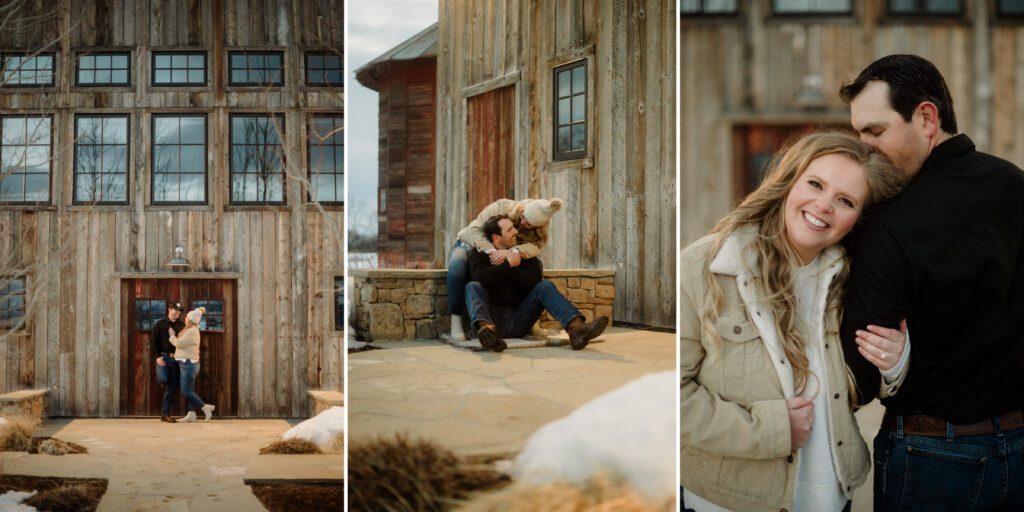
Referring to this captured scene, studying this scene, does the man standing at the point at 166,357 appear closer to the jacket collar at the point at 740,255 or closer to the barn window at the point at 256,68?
the barn window at the point at 256,68

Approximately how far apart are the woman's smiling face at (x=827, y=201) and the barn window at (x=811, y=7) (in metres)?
0.84

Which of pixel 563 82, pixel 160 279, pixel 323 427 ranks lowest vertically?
pixel 323 427

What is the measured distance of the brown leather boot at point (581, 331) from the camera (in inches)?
124

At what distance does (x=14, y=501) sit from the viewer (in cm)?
365

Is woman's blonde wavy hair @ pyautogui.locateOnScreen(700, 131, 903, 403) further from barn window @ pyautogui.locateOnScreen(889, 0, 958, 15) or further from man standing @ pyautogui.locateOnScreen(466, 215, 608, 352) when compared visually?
barn window @ pyautogui.locateOnScreen(889, 0, 958, 15)

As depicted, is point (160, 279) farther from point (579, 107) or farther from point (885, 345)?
point (885, 345)

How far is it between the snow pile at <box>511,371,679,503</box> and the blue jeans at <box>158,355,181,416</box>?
1961mm

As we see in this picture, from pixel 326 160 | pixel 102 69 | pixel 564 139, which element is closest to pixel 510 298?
pixel 564 139

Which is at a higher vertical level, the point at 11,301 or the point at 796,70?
the point at 796,70

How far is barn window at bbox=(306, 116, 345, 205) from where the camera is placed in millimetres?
3855

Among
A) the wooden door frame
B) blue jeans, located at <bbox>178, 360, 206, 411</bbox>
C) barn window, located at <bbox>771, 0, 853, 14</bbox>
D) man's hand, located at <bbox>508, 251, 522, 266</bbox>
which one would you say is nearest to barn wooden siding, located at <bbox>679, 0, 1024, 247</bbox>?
barn window, located at <bbox>771, 0, 853, 14</bbox>

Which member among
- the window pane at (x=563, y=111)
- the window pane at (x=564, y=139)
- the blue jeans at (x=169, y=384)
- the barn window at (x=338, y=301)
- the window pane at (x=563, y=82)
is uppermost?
the window pane at (x=563, y=82)

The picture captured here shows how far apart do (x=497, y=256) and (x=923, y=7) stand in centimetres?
213

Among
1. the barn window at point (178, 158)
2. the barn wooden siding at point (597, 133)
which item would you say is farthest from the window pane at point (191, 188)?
the barn wooden siding at point (597, 133)
